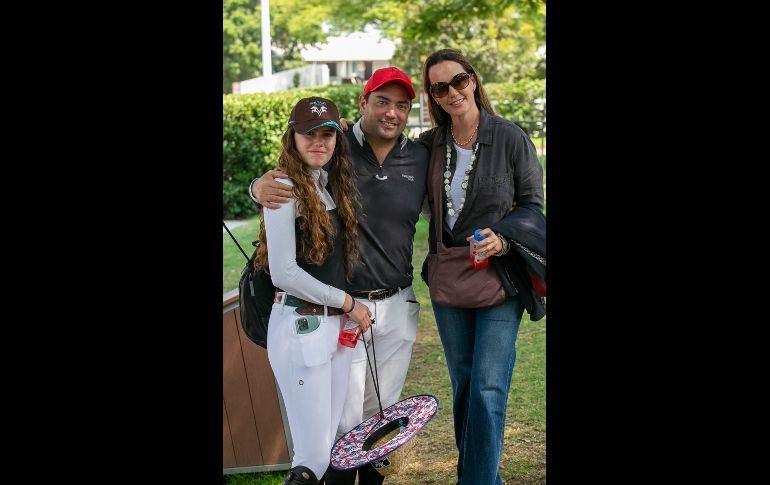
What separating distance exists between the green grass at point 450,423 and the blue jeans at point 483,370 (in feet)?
3.24

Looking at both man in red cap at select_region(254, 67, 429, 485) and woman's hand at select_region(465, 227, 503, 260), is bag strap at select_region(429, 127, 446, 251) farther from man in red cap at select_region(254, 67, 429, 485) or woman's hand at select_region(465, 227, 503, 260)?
woman's hand at select_region(465, 227, 503, 260)

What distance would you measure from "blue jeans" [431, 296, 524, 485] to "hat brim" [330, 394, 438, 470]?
24 centimetres

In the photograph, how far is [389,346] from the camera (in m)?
3.81

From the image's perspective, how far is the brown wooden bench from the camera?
4.54 meters

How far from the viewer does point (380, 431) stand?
3.67 metres

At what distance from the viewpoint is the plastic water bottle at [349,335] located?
354 cm

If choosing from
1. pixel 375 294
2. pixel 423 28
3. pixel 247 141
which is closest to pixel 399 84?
pixel 375 294

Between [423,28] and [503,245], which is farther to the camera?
[423,28]

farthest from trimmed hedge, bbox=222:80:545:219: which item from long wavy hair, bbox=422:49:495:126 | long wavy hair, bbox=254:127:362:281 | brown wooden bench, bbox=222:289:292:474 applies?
long wavy hair, bbox=254:127:362:281

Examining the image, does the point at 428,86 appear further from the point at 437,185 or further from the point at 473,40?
the point at 473,40

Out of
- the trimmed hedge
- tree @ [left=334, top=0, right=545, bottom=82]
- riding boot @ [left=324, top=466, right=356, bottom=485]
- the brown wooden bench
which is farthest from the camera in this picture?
tree @ [left=334, top=0, right=545, bottom=82]

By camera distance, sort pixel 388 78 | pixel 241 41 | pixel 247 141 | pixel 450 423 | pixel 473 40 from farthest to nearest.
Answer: pixel 241 41, pixel 473 40, pixel 247 141, pixel 450 423, pixel 388 78

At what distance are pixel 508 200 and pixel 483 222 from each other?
14 cm
